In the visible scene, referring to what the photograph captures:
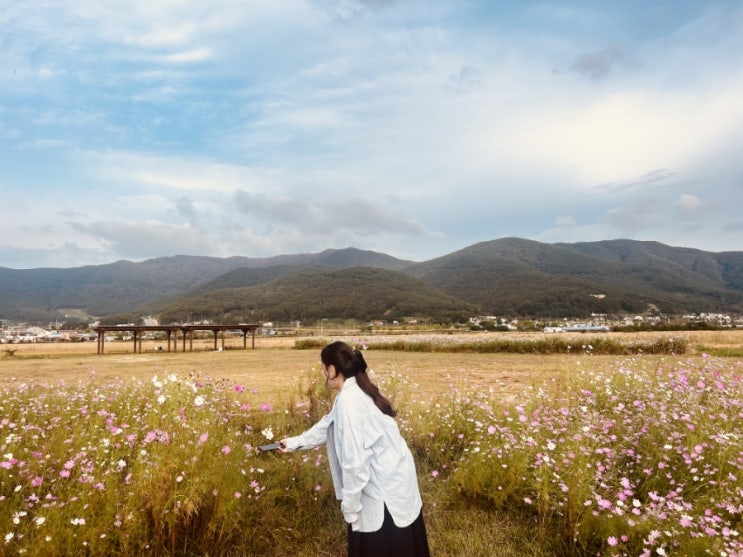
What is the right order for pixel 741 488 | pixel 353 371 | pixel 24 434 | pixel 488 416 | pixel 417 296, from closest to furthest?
pixel 353 371 → pixel 741 488 → pixel 24 434 → pixel 488 416 → pixel 417 296

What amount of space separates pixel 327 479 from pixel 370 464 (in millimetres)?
2292

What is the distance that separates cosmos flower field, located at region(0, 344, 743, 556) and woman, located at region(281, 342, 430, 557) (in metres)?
0.96

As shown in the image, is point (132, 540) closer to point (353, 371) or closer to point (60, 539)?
point (60, 539)

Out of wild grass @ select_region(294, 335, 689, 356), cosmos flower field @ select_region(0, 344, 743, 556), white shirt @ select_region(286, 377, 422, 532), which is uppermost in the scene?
white shirt @ select_region(286, 377, 422, 532)

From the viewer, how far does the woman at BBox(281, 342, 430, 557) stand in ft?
9.37

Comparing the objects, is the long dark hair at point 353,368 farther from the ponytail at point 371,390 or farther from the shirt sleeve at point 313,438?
the shirt sleeve at point 313,438

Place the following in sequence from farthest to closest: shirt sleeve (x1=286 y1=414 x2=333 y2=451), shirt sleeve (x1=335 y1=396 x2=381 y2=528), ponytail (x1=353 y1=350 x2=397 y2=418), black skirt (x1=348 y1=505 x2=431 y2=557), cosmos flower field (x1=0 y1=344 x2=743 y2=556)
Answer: cosmos flower field (x1=0 y1=344 x2=743 y2=556) → shirt sleeve (x1=286 y1=414 x2=333 y2=451) → ponytail (x1=353 y1=350 x2=397 y2=418) → black skirt (x1=348 y1=505 x2=431 y2=557) → shirt sleeve (x1=335 y1=396 x2=381 y2=528)

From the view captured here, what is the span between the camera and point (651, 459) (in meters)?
4.77

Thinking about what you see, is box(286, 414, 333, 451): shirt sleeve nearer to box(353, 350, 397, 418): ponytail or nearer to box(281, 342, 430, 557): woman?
box(281, 342, 430, 557): woman

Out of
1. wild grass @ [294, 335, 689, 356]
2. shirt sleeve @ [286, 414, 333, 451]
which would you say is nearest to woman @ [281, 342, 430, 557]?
shirt sleeve @ [286, 414, 333, 451]

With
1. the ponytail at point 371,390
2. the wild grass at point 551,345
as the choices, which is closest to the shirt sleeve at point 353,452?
the ponytail at point 371,390

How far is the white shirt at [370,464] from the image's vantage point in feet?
9.27

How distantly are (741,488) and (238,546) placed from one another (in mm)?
4203

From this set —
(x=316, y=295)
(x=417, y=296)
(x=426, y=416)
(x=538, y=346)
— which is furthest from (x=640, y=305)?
(x=426, y=416)
